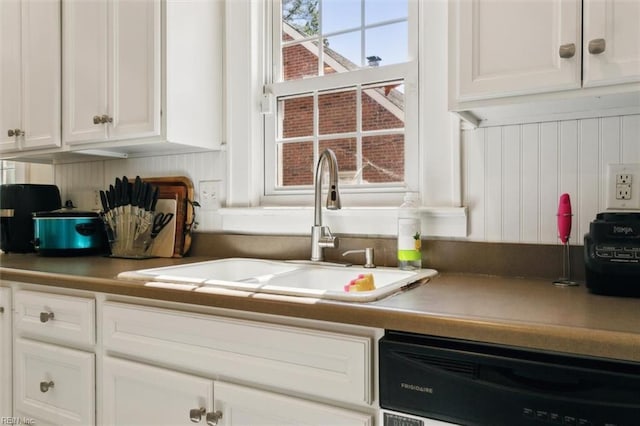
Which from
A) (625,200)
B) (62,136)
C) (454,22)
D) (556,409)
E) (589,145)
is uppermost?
(454,22)

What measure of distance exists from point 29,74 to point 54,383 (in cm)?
143

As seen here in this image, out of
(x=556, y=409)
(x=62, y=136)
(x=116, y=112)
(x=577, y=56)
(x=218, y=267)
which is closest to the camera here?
(x=556, y=409)

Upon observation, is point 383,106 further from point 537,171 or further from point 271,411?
point 271,411

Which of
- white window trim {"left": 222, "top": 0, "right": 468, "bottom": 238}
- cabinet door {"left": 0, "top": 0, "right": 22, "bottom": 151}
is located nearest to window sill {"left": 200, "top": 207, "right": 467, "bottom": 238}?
white window trim {"left": 222, "top": 0, "right": 468, "bottom": 238}

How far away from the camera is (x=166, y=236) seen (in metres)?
1.96

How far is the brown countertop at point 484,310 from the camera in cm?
76

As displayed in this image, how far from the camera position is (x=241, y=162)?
6.22 ft

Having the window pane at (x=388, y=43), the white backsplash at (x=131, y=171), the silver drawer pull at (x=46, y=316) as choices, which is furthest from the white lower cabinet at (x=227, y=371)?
the window pane at (x=388, y=43)

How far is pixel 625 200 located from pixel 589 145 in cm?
18

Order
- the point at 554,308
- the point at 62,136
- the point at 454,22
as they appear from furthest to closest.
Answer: the point at 62,136, the point at 454,22, the point at 554,308

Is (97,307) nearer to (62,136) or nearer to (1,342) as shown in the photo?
(1,342)

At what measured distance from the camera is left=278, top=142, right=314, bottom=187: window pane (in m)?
1.89

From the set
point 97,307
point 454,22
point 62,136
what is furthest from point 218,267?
point 454,22

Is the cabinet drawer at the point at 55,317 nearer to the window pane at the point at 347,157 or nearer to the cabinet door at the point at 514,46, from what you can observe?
the window pane at the point at 347,157
